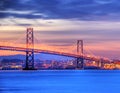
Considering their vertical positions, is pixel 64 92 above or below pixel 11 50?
below

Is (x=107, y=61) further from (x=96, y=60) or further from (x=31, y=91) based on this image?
(x=31, y=91)

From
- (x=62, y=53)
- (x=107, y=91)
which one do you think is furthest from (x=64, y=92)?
(x=62, y=53)

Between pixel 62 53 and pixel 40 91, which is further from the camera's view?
pixel 62 53

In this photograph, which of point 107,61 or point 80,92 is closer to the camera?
point 80,92

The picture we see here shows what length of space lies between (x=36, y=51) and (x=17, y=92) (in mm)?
21359

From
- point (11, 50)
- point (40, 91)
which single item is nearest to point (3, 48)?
point (11, 50)

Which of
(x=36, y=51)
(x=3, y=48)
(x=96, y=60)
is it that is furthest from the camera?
(x=96, y=60)

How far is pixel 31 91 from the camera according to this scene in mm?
33250

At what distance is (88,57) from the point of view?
60094 millimetres

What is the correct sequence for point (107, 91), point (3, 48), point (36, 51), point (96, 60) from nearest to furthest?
point (107, 91) → point (3, 48) → point (36, 51) → point (96, 60)

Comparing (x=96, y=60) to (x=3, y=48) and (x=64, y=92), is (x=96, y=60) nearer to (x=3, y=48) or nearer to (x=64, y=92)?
(x=3, y=48)

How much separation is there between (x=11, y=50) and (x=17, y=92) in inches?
704

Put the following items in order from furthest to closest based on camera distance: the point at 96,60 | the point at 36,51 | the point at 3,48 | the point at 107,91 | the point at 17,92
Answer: the point at 96,60
the point at 36,51
the point at 3,48
the point at 107,91
the point at 17,92

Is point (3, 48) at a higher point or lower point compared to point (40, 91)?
higher
